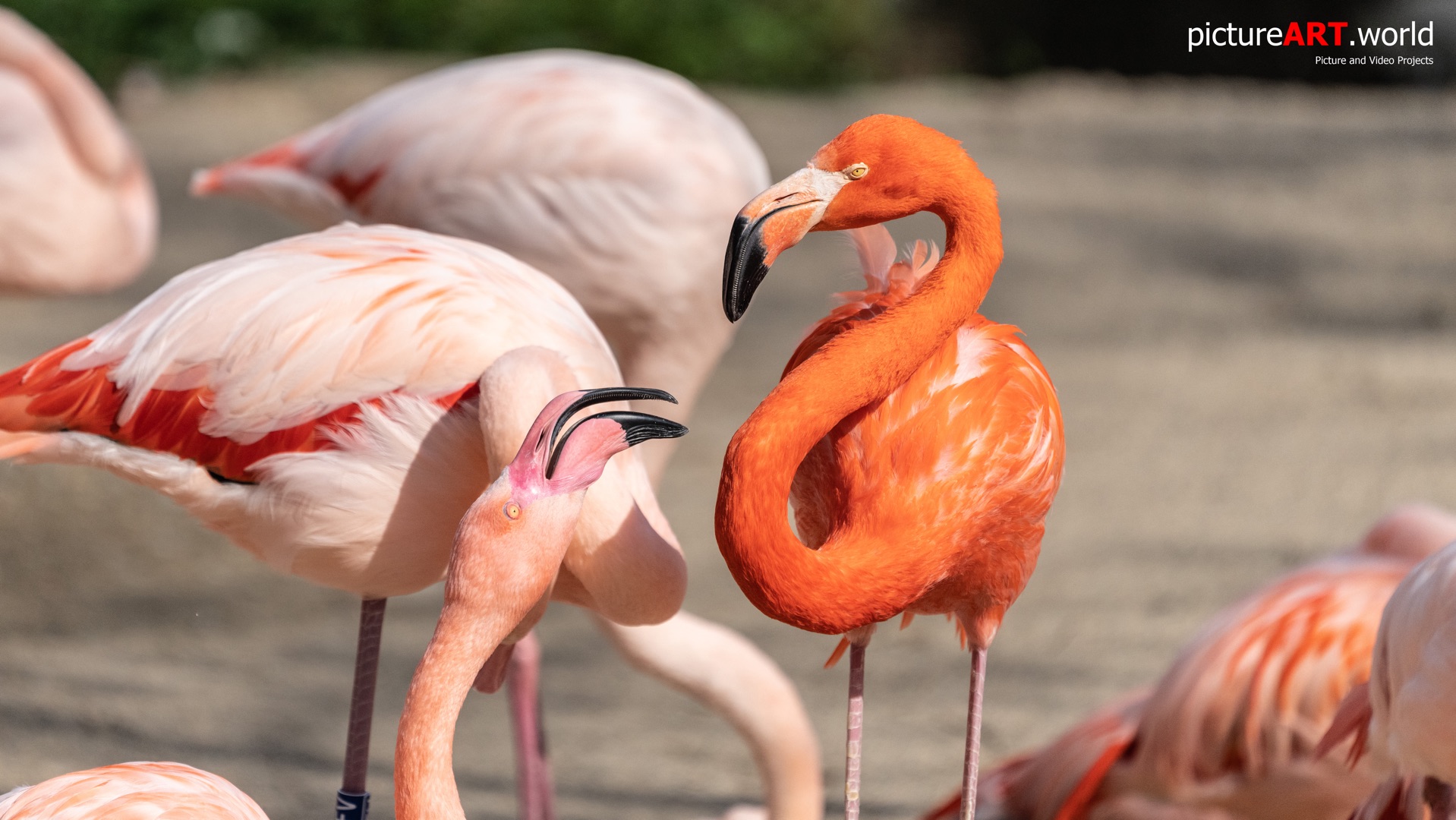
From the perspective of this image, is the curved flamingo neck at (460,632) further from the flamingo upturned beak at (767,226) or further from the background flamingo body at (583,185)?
the background flamingo body at (583,185)

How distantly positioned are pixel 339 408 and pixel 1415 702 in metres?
1.50

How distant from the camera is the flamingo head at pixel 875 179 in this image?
183 cm

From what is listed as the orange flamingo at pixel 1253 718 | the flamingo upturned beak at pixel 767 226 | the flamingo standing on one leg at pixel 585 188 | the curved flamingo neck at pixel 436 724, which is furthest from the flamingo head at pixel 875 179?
the flamingo standing on one leg at pixel 585 188

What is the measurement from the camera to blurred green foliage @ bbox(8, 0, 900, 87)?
952cm

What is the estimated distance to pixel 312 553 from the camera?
2.21 meters

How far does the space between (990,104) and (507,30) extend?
3203 mm

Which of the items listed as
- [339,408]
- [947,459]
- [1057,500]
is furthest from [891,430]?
[1057,500]

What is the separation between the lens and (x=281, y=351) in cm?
218

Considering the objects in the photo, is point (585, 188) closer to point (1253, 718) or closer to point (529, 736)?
point (529, 736)

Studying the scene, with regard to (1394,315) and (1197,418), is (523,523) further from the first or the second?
(1394,315)

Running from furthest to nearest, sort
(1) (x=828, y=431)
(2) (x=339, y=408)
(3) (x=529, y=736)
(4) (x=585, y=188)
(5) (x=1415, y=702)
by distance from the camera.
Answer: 1. (4) (x=585, y=188)
2. (3) (x=529, y=736)
3. (2) (x=339, y=408)
4. (5) (x=1415, y=702)
5. (1) (x=828, y=431)

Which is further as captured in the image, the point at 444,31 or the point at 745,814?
the point at 444,31

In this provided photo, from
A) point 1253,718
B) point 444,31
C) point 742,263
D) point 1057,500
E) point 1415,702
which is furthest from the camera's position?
point 444,31

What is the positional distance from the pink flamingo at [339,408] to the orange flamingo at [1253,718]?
3.50 ft
